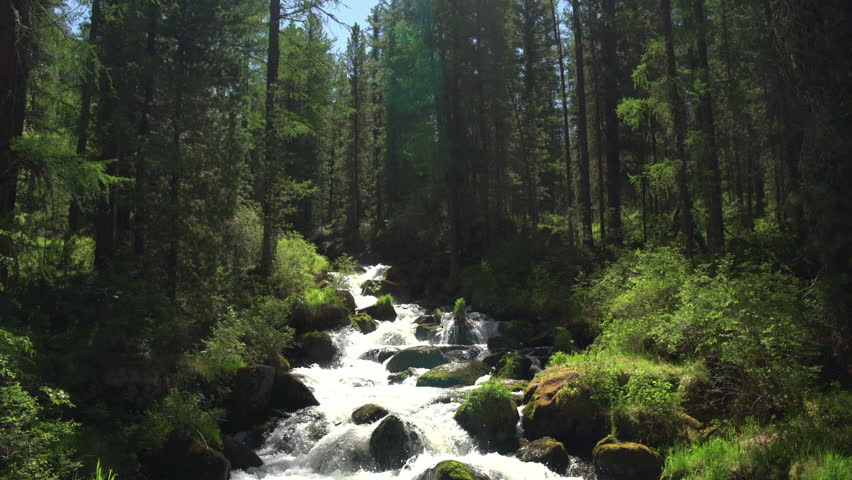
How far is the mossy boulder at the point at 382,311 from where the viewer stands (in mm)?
19188

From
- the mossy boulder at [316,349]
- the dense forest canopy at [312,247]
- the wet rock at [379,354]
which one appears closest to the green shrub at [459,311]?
Answer: the dense forest canopy at [312,247]

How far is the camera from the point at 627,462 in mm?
7090

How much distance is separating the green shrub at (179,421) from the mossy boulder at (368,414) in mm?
2526

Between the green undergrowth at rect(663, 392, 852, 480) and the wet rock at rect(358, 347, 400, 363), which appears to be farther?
the wet rock at rect(358, 347, 400, 363)

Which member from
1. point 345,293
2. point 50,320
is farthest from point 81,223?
point 50,320

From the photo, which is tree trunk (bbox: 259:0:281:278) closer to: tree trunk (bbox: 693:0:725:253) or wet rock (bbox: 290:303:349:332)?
wet rock (bbox: 290:303:349:332)

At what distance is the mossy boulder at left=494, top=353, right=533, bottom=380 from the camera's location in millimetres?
12234

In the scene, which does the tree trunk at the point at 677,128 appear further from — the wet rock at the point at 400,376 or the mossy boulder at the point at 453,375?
the wet rock at the point at 400,376

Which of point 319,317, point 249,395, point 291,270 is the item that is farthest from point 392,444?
point 291,270

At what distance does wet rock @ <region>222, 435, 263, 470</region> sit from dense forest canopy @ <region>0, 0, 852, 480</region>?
44cm

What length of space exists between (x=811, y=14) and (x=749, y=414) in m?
5.68

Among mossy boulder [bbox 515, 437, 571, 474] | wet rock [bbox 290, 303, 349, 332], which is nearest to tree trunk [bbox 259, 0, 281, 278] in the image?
wet rock [bbox 290, 303, 349, 332]

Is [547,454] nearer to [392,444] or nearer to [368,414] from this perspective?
[392,444]

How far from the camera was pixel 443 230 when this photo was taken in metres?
27.5
